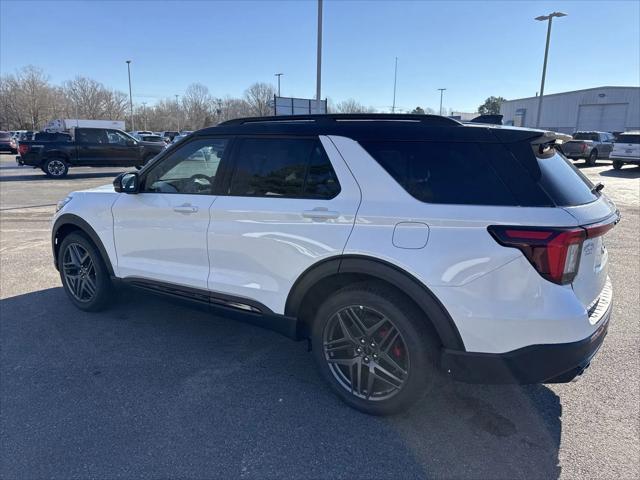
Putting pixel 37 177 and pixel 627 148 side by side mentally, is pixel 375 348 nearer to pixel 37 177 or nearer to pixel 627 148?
pixel 37 177

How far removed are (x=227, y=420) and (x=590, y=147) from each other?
86.2 ft

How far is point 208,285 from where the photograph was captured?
3441mm

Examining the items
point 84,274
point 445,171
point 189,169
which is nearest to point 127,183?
point 189,169

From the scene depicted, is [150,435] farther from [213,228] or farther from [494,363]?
[494,363]

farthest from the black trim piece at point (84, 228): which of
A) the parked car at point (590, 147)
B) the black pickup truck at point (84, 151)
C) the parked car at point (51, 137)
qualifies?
the parked car at point (590, 147)

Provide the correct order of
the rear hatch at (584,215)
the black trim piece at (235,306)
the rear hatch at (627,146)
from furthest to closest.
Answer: the rear hatch at (627,146) → the black trim piece at (235,306) → the rear hatch at (584,215)

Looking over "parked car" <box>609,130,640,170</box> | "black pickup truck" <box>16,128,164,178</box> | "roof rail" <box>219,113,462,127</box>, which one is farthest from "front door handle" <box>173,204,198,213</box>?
"parked car" <box>609,130,640,170</box>

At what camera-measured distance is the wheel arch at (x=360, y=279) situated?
2.49 meters

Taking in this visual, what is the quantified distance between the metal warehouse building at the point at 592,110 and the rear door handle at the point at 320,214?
160 ft

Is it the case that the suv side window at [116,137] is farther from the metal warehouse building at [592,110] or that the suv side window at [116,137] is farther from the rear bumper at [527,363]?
the metal warehouse building at [592,110]

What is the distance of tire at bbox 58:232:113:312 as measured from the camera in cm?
428

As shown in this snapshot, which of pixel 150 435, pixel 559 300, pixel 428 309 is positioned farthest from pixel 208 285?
pixel 559 300

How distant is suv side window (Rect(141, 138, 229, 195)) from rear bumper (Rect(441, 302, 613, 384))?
2.16m

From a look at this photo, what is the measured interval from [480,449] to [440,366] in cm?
52
